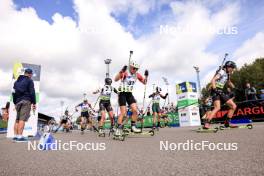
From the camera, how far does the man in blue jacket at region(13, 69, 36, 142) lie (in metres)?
6.07

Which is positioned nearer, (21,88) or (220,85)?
(21,88)

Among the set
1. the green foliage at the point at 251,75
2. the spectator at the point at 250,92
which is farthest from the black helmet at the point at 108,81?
the green foliage at the point at 251,75

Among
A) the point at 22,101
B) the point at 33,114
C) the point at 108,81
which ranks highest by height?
the point at 108,81

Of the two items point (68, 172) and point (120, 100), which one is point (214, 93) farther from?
point (68, 172)

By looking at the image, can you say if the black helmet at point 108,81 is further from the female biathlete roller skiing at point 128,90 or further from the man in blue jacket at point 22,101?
the man in blue jacket at point 22,101

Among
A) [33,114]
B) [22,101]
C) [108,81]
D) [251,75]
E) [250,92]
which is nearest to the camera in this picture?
[22,101]

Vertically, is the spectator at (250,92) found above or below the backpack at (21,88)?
above

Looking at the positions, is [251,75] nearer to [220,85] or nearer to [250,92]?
[250,92]

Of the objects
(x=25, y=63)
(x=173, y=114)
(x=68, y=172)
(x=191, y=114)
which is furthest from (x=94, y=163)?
(x=173, y=114)

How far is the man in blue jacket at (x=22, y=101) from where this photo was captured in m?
6.07

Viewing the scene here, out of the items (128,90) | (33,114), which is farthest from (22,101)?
(33,114)

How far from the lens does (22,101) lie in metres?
6.17

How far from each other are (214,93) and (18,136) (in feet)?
20.1

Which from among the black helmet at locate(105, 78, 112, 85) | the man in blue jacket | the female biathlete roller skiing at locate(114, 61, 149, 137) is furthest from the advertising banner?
the female biathlete roller skiing at locate(114, 61, 149, 137)
